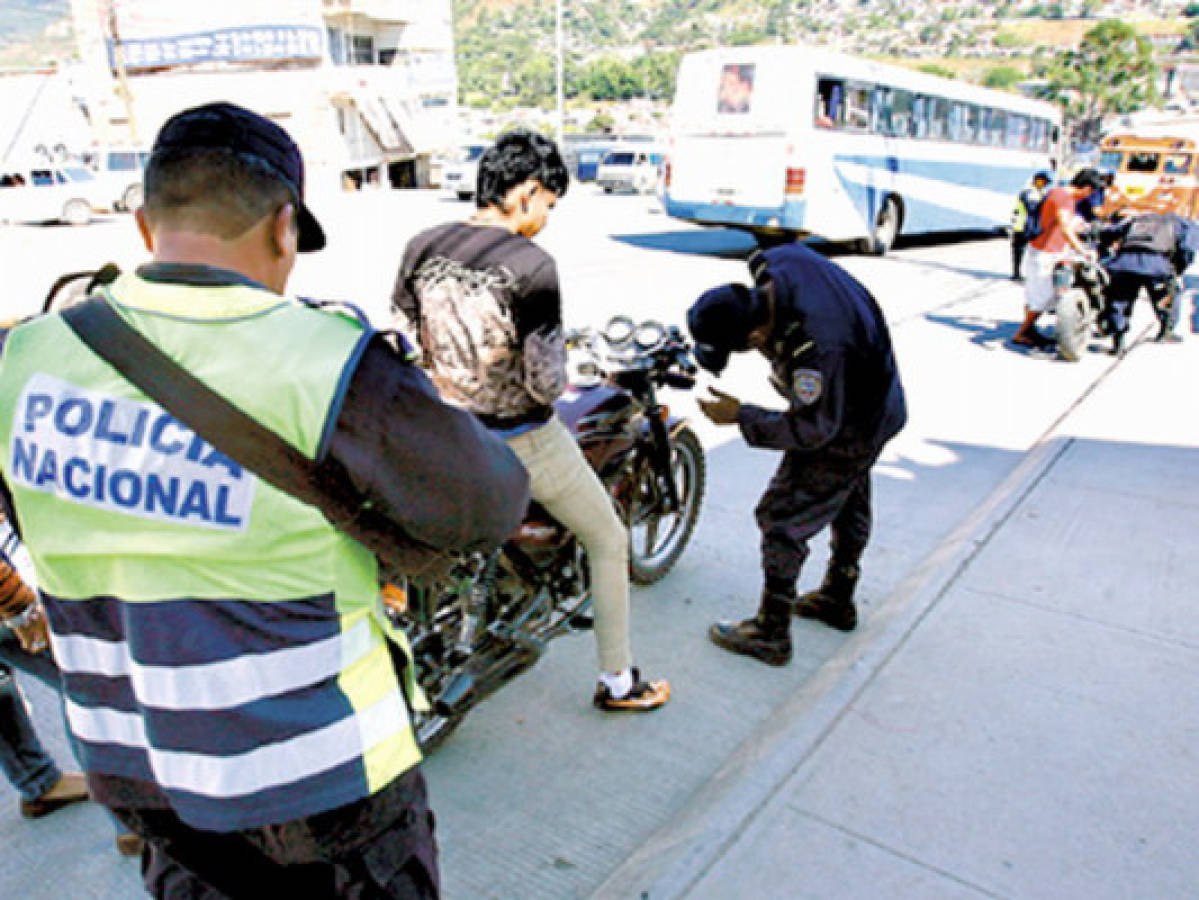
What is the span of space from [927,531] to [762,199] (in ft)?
35.6

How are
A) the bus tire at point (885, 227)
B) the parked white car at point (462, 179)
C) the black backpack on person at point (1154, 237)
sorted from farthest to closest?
the parked white car at point (462, 179), the bus tire at point (885, 227), the black backpack on person at point (1154, 237)

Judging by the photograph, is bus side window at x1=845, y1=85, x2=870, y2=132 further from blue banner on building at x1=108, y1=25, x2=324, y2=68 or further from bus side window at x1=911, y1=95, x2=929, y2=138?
blue banner on building at x1=108, y1=25, x2=324, y2=68

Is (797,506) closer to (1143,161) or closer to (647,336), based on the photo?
(647,336)

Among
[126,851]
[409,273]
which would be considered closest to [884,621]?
[409,273]

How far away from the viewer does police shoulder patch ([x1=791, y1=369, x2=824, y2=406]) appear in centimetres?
321

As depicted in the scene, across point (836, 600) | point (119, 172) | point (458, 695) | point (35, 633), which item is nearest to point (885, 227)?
point (836, 600)

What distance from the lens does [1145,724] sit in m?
3.08

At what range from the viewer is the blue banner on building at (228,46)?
37.1m

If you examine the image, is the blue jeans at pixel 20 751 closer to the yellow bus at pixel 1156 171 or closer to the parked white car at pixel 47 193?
the yellow bus at pixel 1156 171

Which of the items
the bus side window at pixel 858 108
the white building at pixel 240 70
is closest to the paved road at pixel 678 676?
the bus side window at pixel 858 108

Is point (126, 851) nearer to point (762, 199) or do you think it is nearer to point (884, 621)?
point (884, 621)

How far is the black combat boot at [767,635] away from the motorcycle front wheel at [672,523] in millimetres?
588

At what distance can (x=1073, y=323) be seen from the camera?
28.1 ft

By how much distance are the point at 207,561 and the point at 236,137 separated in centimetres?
59
